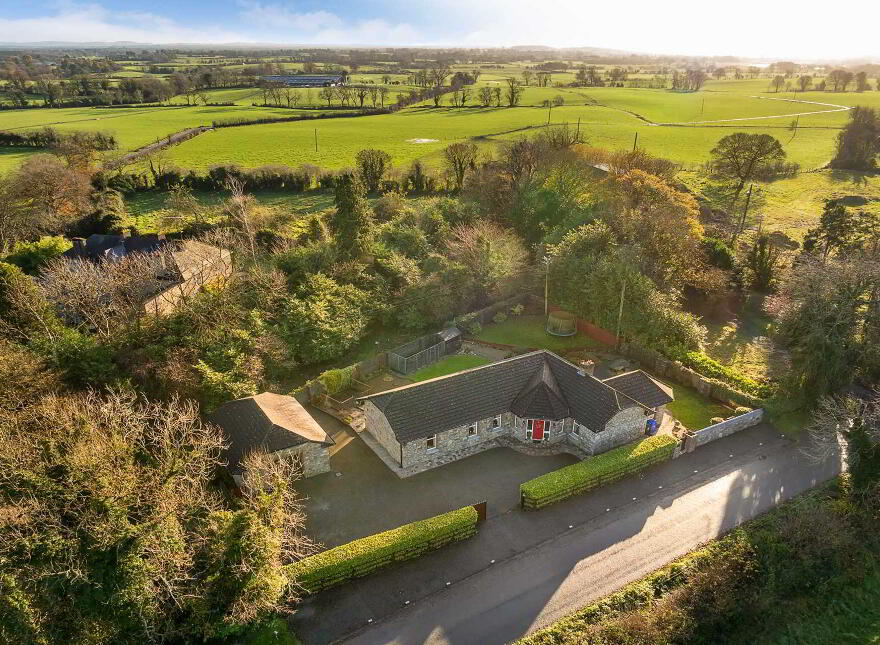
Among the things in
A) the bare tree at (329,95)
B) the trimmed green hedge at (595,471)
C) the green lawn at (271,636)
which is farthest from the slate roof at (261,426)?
the bare tree at (329,95)

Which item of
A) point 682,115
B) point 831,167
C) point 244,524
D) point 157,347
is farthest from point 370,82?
point 244,524

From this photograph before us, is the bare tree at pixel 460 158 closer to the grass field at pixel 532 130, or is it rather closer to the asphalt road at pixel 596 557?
the grass field at pixel 532 130

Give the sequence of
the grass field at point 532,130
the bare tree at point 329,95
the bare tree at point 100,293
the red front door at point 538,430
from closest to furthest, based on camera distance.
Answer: the red front door at point 538,430 < the bare tree at point 100,293 < the grass field at point 532,130 < the bare tree at point 329,95

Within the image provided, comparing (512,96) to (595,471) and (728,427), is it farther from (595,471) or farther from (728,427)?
(595,471)

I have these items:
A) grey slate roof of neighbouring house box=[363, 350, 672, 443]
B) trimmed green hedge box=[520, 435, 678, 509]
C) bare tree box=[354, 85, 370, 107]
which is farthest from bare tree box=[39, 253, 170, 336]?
bare tree box=[354, 85, 370, 107]

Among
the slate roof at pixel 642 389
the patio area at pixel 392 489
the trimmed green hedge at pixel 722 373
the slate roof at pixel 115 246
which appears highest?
the slate roof at pixel 115 246

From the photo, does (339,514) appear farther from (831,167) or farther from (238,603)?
(831,167)

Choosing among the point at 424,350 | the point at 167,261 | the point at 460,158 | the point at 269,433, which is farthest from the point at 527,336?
the point at 460,158

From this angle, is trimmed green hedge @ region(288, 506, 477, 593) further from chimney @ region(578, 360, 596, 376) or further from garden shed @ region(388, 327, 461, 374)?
chimney @ region(578, 360, 596, 376)
